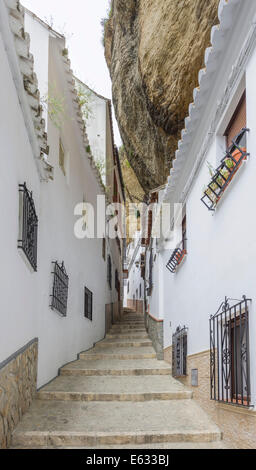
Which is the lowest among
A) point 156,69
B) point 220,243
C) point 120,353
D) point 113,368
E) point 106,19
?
point 113,368

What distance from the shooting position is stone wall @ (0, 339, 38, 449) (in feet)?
15.3

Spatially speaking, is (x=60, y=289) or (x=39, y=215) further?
(x=60, y=289)

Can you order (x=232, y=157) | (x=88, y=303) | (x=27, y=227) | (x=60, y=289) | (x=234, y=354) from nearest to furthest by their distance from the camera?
(x=232, y=157) → (x=234, y=354) → (x=27, y=227) → (x=60, y=289) → (x=88, y=303)

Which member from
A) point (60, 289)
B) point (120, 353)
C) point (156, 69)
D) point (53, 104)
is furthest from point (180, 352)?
point (156, 69)

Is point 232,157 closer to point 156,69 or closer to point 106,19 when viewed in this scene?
point 156,69

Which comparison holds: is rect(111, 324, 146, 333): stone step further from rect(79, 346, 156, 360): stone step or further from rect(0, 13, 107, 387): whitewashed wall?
rect(79, 346, 156, 360): stone step

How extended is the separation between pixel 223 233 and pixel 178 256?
313 centimetres

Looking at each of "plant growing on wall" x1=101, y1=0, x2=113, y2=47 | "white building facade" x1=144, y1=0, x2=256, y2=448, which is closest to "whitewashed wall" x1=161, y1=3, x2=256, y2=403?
"white building facade" x1=144, y1=0, x2=256, y2=448

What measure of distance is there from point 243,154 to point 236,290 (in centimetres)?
129

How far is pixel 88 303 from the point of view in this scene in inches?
459

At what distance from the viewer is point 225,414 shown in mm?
5125

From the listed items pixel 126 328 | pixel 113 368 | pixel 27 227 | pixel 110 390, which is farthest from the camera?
pixel 126 328

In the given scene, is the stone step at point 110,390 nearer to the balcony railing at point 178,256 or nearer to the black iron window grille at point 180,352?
the black iron window grille at point 180,352

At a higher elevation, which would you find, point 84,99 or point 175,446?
point 84,99
